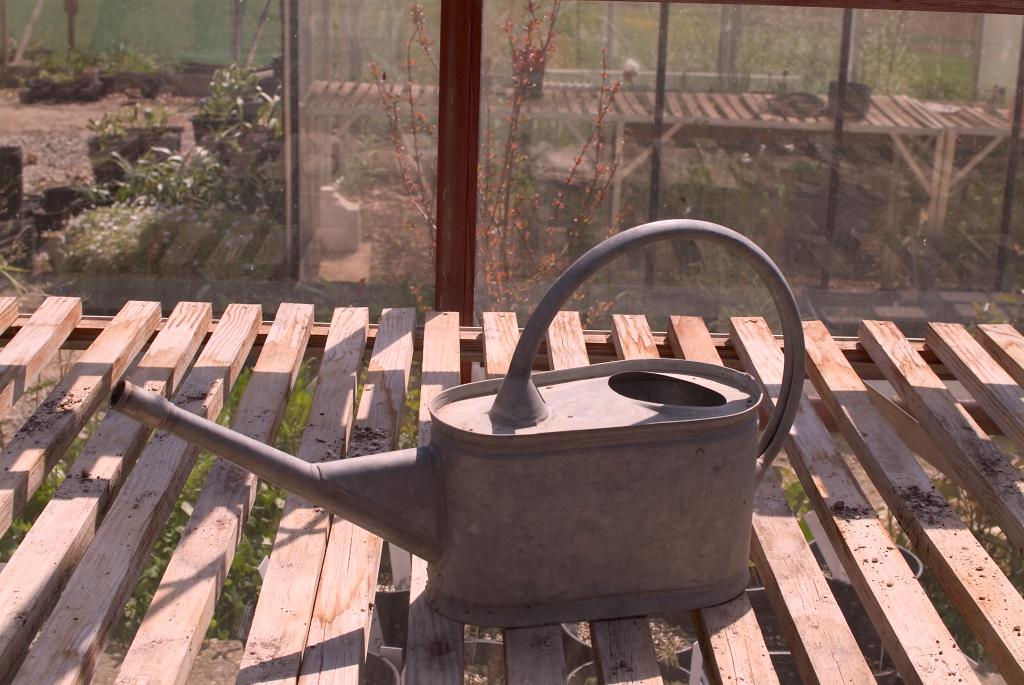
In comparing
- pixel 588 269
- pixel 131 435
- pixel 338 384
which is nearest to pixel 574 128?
pixel 338 384

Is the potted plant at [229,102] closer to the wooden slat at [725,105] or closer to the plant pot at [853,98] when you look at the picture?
the wooden slat at [725,105]

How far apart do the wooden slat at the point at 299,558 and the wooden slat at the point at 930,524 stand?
3.37 ft

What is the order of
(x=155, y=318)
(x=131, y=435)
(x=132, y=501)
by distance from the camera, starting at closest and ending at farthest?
(x=132, y=501) → (x=131, y=435) → (x=155, y=318)

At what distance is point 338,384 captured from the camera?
2674 millimetres

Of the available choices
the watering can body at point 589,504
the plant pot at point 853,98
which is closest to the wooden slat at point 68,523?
the watering can body at point 589,504

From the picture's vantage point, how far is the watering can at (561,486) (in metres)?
1.74

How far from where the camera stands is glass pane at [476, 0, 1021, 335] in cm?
354

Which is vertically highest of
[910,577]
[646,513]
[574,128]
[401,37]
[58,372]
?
[401,37]

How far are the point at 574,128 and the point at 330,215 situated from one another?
2.56 feet

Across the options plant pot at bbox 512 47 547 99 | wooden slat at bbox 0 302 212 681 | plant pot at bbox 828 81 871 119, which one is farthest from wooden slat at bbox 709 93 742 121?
wooden slat at bbox 0 302 212 681

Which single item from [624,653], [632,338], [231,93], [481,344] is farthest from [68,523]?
[231,93]

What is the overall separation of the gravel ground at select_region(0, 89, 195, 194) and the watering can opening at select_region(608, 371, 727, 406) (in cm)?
223

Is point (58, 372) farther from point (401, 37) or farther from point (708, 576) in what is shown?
point (708, 576)

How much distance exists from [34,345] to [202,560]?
1.11 metres
